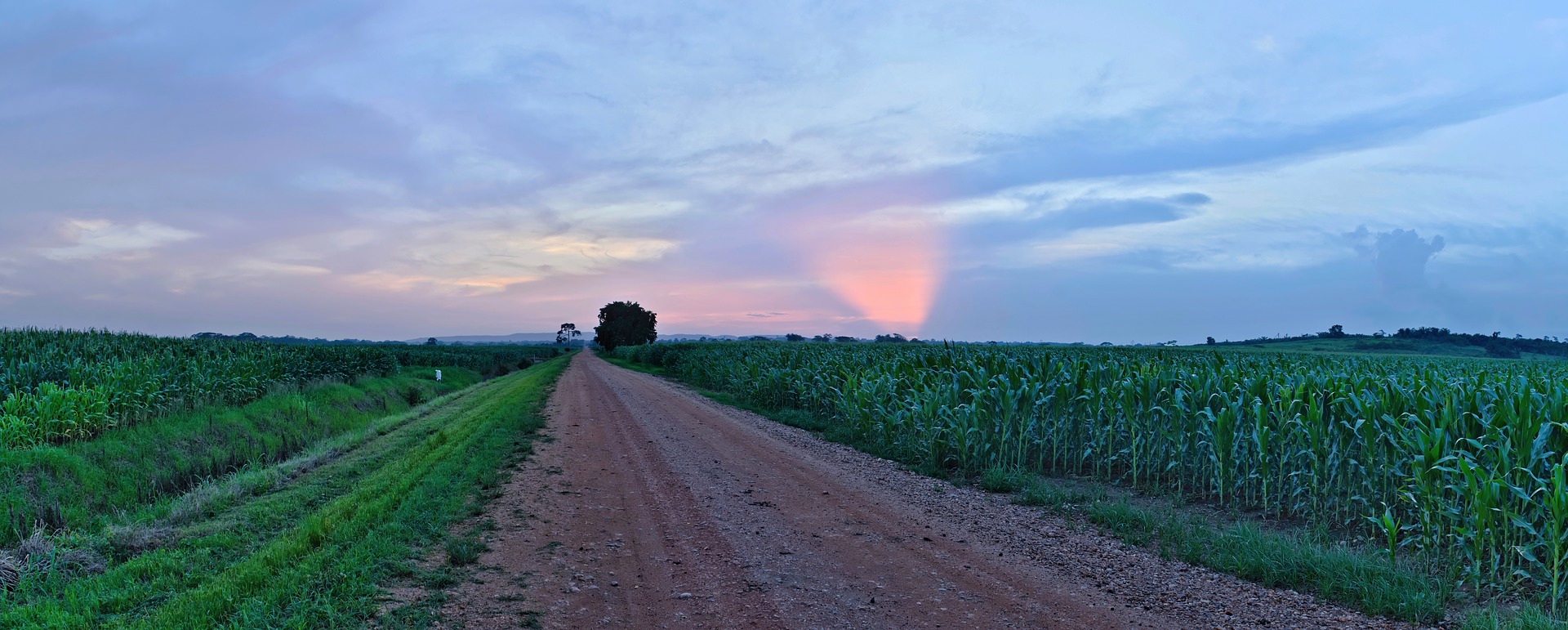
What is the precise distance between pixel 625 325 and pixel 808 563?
114591 millimetres

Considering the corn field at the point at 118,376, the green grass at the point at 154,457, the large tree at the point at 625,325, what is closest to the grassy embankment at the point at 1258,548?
the green grass at the point at 154,457

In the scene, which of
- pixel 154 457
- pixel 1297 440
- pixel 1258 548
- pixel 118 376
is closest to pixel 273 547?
pixel 1258 548

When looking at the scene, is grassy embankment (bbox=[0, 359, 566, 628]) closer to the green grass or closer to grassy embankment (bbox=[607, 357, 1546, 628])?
the green grass

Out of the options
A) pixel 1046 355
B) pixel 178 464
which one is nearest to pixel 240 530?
pixel 178 464

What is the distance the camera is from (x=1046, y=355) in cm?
1391

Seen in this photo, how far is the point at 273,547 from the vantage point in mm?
7223

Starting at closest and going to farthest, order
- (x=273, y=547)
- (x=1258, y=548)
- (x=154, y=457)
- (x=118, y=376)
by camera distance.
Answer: (x=1258, y=548) < (x=273, y=547) < (x=154, y=457) < (x=118, y=376)

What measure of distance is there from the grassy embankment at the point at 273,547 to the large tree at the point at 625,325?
10293 cm

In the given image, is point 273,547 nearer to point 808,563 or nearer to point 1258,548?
point 808,563

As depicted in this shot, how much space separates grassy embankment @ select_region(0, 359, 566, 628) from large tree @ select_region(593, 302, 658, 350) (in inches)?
4052

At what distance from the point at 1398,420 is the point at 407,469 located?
13.4m

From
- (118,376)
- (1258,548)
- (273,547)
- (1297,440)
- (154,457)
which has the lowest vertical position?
(154,457)

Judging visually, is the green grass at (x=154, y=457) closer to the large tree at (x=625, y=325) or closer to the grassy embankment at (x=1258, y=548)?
the grassy embankment at (x=1258, y=548)

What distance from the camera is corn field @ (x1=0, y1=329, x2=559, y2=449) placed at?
14141mm
